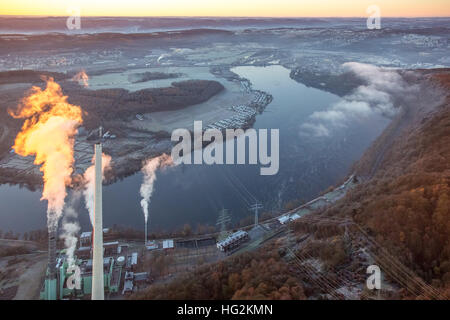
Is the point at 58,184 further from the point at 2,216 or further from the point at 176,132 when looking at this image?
the point at 176,132

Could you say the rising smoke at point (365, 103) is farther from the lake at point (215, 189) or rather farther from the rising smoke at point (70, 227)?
the rising smoke at point (70, 227)

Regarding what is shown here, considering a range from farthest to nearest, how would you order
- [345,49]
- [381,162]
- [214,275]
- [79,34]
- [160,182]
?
[345,49], [79,34], [381,162], [160,182], [214,275]

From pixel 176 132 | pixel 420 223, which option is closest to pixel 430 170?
pixel 420 223

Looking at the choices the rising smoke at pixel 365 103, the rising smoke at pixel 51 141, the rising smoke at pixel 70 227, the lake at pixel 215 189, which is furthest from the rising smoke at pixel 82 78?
the rising smoke at pixel 365 103

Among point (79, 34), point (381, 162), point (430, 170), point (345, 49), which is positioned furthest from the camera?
point (345, 49)

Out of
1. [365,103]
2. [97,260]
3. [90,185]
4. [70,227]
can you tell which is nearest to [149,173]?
[90,185]

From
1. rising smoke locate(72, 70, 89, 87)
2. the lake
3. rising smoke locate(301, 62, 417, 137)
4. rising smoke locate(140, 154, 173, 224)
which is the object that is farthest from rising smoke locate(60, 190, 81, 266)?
rising smoke locate(72, 70, 89, 87)
